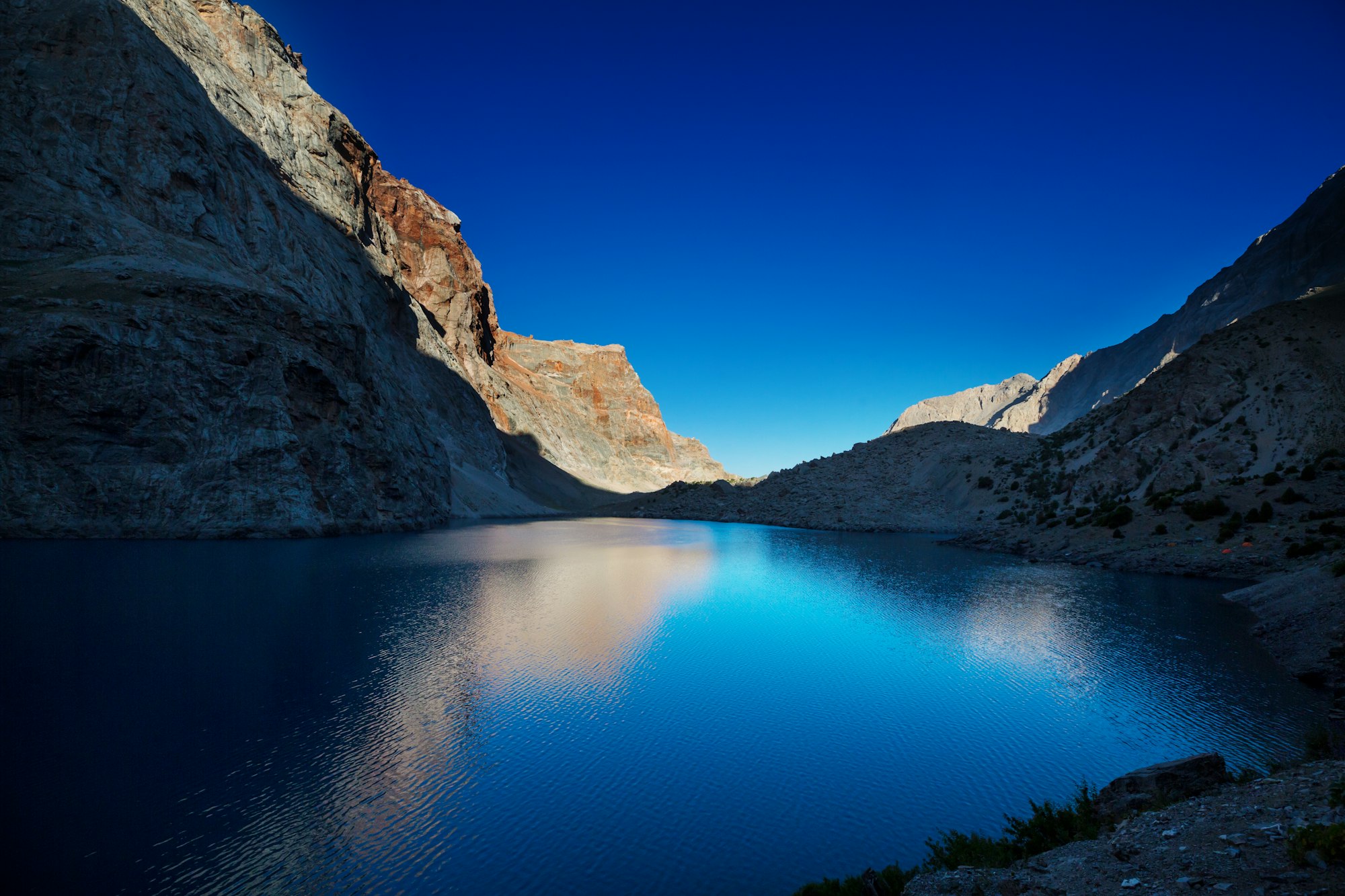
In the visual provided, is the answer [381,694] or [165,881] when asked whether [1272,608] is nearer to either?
[381,694]

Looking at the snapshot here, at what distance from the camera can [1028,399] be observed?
16925 centimetres

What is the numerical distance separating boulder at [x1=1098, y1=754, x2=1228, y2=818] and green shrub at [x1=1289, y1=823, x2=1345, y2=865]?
2.16 meters

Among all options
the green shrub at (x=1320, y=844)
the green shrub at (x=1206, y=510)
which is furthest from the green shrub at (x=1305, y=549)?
the green shrub at (x=1320, y=844)

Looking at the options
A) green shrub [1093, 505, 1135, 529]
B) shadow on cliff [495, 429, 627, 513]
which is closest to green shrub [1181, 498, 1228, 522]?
green shrub [1093, 505, 1135, 529]

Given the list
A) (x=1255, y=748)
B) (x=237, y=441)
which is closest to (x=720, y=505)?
(x=237, y=441)

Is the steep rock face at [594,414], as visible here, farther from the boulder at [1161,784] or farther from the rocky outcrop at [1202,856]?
the rocky outcrop at [1202,856]

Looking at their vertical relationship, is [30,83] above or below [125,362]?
above

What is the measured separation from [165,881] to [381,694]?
551cm

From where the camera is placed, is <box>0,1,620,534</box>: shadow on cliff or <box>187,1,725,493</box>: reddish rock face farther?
<box>187,1,725,493</box>: reddish rock face

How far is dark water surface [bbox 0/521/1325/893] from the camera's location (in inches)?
268

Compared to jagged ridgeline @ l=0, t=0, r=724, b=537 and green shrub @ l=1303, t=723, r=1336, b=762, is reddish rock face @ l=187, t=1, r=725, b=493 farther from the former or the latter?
green shrub @ l=1303, t=723, r=1336, b=762

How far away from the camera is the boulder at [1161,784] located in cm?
655

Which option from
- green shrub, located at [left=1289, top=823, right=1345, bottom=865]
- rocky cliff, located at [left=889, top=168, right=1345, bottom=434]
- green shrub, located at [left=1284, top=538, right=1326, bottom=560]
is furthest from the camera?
rocky cliff, located at [left=889, top=168, right=1345, bottom=434]

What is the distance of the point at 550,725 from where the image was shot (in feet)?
34.4
